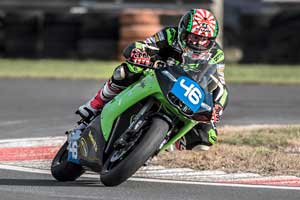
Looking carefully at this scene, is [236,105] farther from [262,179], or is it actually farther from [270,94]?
[262,179]

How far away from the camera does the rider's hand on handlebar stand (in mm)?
7250

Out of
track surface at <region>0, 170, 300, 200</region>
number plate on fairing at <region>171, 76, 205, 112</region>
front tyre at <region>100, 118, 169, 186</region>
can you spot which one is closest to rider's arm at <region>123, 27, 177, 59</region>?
number plate on fairing at <region>171, 76, 205, 112</region>

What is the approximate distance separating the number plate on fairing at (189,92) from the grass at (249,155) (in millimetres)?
1522

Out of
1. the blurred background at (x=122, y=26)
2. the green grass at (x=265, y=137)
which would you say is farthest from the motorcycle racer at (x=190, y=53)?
the blurred background at (x=122, y=26)

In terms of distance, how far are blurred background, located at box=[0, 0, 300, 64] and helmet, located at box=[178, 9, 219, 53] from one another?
1268cm

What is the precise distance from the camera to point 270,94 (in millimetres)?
15305

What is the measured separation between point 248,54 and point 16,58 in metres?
5.67

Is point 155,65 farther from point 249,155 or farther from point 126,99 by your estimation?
point 249,155

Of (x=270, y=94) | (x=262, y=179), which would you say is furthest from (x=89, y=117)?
(x=270, y=94)

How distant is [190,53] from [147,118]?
2.22 feet

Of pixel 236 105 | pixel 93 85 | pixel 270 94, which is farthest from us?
pixel 93 85

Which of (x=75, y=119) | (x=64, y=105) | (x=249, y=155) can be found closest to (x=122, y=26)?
(x=64, y=105)

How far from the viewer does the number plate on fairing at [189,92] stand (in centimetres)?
680

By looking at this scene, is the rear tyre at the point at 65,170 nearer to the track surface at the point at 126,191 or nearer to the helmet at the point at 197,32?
the track surface at the point at 126,191
